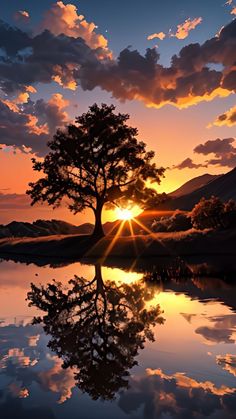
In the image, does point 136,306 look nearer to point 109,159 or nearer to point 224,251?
point 224,251

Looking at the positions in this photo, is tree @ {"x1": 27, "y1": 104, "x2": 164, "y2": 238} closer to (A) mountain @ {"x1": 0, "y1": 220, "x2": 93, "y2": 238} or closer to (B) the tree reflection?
(B) the tree reflection

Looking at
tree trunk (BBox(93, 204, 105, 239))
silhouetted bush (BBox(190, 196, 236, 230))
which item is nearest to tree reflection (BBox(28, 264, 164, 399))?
silhouetted bush (BBox(190, 196, 236, 230))

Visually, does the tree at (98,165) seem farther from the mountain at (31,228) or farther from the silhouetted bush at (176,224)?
the mountain at (31,228)

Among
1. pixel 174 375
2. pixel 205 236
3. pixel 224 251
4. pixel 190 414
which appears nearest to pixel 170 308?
pixel 174 375

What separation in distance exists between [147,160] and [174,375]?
55538mm

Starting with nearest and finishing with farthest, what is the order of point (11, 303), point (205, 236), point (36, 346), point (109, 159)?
point (36, 346) → point (11, 303) → point (205, 236) → point (109, 159)

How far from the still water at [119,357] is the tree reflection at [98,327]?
0.03 m

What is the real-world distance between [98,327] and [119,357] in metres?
3.16

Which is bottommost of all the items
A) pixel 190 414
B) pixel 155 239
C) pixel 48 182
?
pixel 190 414

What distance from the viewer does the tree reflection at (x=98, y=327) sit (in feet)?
28.9

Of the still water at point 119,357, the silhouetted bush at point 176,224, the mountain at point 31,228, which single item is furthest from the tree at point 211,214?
the mountain at point 31,228

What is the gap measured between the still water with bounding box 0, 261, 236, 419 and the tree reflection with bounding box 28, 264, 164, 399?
27 millimetres

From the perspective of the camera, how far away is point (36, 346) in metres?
11.2

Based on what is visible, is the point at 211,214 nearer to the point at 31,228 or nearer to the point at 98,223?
the point at 98,223
